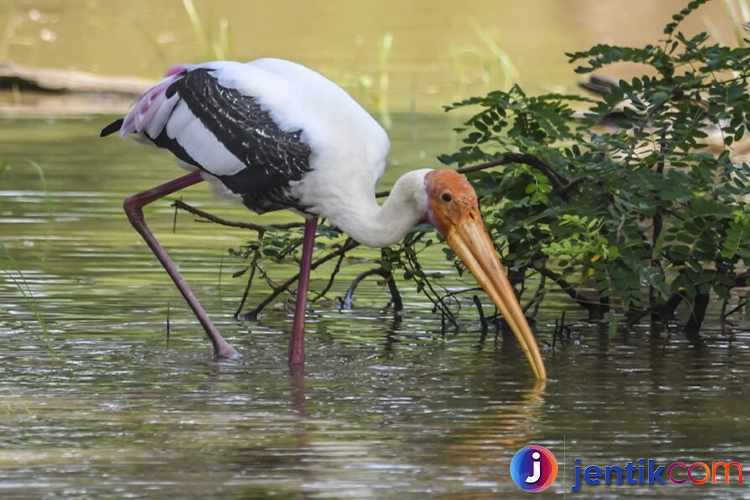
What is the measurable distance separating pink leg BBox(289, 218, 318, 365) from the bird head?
2.90 ft

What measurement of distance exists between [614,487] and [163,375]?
8.03ft

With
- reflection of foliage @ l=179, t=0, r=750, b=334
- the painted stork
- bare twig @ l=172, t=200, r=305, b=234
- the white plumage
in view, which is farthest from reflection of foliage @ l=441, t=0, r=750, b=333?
bare twig @ l=172, t=200, r=305, b=234

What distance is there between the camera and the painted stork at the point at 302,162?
7711mm

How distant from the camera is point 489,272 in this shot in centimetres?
771

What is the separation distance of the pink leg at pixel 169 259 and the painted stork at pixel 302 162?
0.03 feet

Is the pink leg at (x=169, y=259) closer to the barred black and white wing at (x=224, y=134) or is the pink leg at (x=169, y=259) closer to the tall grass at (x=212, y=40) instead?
the barred black and white wing at (x=224, y=134)

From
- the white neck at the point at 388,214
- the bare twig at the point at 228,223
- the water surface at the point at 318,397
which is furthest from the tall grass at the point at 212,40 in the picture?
the white neck at the point at 388,214

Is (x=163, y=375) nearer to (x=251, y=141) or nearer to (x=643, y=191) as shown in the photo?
(x=251, y=141)

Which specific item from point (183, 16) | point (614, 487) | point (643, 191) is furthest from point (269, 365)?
point (183, 16)

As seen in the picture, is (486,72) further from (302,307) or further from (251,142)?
(251,142)

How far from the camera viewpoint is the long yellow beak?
768 cm

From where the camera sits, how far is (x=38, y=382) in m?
7.60

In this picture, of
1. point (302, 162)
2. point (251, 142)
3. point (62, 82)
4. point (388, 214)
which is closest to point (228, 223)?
point (251, 142)

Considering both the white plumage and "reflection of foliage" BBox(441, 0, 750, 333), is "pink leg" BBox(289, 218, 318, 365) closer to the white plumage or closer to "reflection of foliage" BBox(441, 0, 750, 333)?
the white plumage
